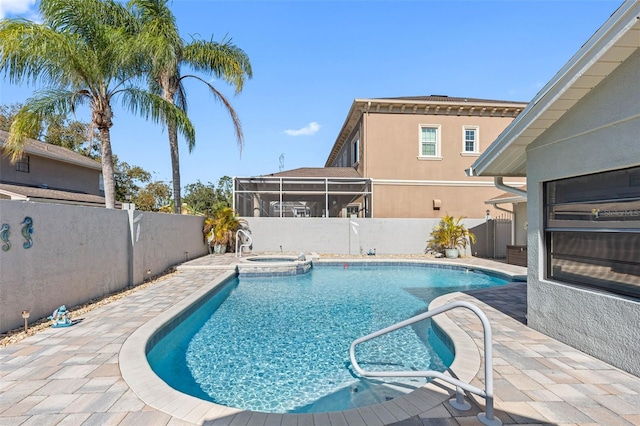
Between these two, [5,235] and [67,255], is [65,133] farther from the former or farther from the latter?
[5,235]

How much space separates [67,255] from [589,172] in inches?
384

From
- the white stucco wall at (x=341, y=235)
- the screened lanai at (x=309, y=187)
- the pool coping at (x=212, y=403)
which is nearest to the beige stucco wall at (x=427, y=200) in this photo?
the screened lanai at (x=309, y=187)

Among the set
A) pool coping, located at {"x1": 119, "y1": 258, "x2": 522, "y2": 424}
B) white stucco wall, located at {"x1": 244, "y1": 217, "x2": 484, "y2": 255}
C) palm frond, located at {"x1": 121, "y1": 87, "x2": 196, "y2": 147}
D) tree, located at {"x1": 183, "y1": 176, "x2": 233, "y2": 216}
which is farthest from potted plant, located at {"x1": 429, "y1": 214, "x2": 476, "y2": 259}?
tree, located at {"x1": 183, "y1": 176, "x2": 233, "y2": 216}

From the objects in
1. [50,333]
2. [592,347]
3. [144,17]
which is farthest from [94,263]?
[144,17]

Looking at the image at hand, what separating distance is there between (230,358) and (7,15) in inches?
416

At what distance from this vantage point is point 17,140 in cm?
923

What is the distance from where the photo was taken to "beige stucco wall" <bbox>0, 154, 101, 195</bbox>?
53.6 feet

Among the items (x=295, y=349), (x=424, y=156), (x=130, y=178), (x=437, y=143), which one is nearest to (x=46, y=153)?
(x=295, y=349)

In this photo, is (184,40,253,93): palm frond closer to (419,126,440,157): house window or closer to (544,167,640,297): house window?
(419,126,440,157): house window

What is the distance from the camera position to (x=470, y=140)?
2022cm

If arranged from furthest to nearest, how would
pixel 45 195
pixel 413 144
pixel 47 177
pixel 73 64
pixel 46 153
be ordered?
1. pixel 413 144
2. pixel 47 177
3. pixel 46 153
4. pixel 45 195
5. pixel 73 64

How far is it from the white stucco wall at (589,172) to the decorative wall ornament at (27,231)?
9160mm

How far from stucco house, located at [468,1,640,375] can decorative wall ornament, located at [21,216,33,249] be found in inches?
352

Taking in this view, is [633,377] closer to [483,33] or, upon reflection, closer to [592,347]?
[592,347]
